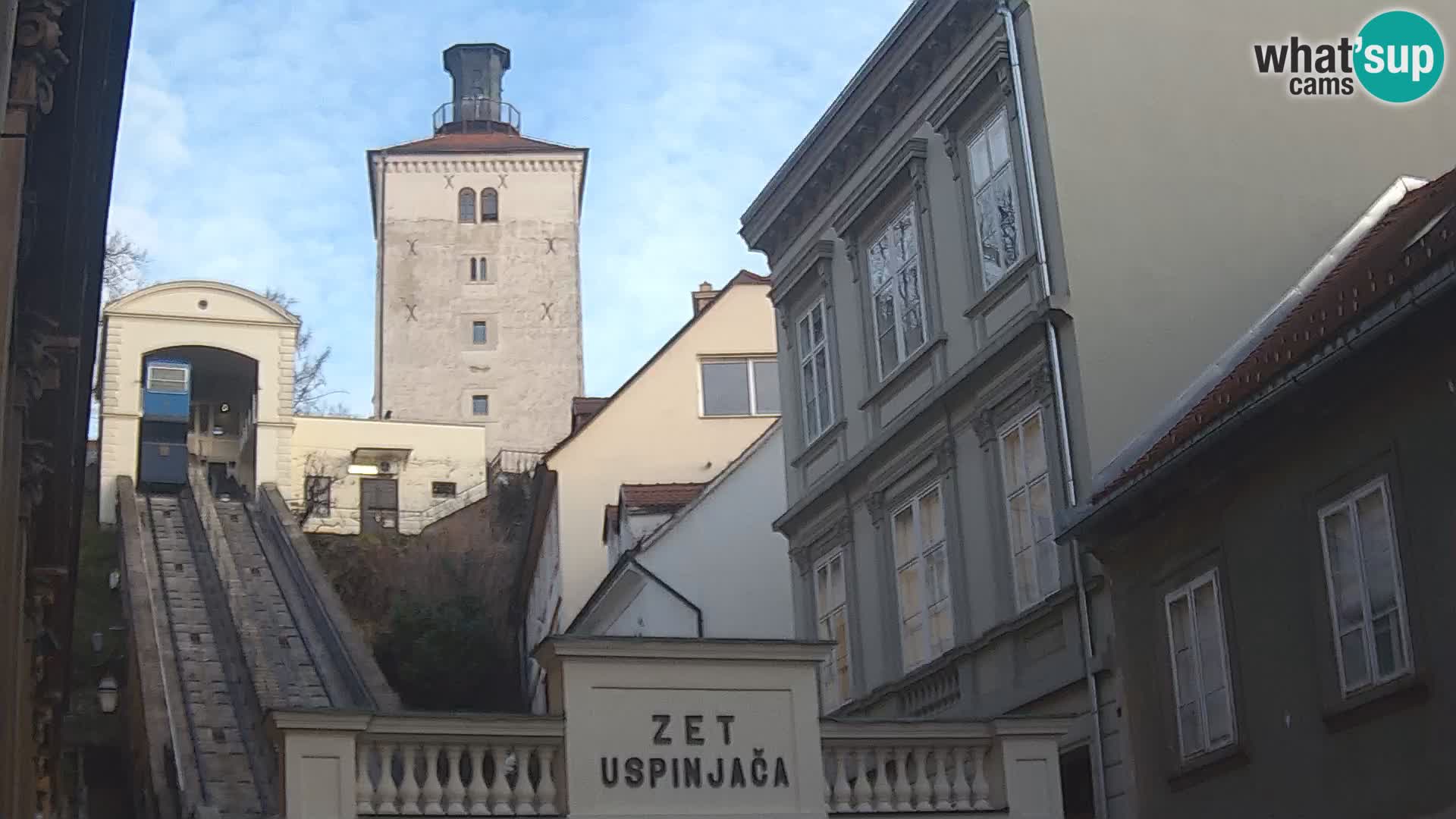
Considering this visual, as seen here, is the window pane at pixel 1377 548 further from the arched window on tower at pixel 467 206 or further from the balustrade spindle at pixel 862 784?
the arched window on tower at pixel 467 206

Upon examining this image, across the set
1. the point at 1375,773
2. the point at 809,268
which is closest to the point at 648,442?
the point at 809,268

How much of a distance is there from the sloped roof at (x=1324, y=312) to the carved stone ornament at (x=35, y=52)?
27.9ft

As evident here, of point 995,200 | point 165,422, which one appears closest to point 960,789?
point 995,200

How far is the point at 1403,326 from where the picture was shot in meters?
13.7

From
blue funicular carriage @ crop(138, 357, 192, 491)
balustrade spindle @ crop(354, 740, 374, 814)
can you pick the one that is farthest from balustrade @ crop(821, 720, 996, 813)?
blue funicular carriage @ crop(138, 357, 192, 491)

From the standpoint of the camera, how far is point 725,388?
40188mm

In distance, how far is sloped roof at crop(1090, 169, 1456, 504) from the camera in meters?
14.4

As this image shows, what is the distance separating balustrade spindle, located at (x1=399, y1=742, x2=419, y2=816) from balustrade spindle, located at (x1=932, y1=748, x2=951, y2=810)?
165 inches

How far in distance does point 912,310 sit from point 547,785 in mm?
9041

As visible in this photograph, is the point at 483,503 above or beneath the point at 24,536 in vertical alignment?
above

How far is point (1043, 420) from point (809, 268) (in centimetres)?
693

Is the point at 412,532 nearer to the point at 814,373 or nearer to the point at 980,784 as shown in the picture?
the point at 814,373

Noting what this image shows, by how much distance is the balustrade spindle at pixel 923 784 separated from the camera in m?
16.2

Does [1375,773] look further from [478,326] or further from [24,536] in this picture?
[478,326]
